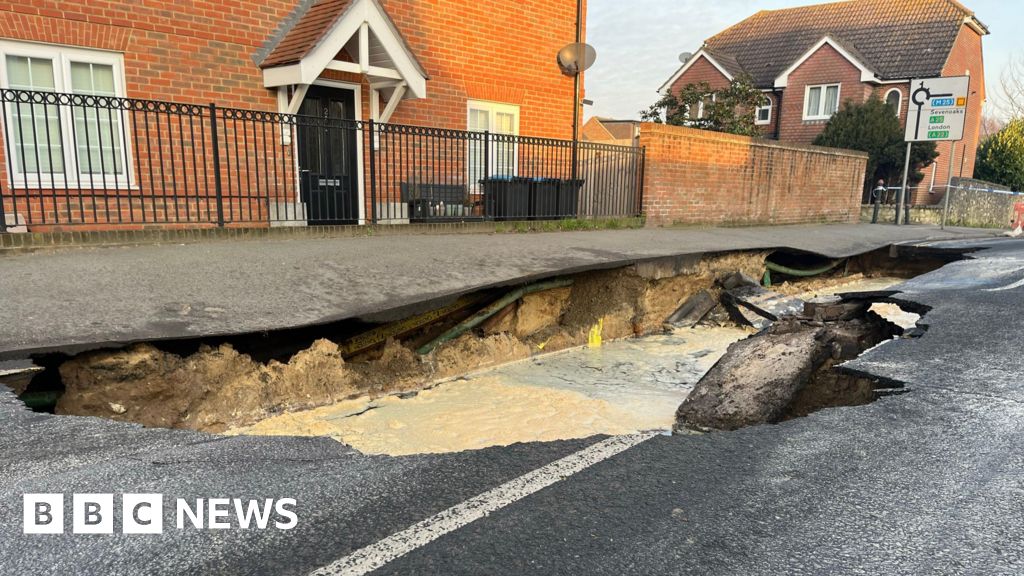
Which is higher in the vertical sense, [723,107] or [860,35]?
[860,35]

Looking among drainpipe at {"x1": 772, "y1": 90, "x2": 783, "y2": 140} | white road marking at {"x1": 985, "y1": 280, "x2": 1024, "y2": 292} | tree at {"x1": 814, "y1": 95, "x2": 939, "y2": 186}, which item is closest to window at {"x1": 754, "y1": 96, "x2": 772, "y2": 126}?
drainpipe at {"x1": 772, "y1": 90, "x2": 783, "y2": 140}

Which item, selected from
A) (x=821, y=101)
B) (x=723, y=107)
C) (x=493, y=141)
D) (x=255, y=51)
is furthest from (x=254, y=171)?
(x=821, y=101)

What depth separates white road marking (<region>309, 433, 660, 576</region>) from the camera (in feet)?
7.08

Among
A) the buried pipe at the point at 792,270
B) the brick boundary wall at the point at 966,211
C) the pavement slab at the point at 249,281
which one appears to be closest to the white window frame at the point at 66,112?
the pavement slab at the point at 249,281

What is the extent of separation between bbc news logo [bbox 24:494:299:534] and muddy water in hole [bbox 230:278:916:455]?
155cm

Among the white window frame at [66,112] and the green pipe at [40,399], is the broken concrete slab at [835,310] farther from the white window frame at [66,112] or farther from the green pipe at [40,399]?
the white window frame at [66,112]

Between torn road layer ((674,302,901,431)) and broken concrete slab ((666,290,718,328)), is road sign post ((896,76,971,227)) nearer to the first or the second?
broken concrete slab ((666,290,718,328))

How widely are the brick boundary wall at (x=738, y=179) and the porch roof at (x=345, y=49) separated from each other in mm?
5386

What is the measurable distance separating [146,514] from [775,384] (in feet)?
12.4

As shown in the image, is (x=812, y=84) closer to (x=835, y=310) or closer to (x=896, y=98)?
(x=896, y=98)

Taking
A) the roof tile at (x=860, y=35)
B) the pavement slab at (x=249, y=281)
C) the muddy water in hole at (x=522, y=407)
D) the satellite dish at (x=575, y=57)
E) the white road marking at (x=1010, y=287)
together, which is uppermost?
the roof tile at (x=860, y=35)

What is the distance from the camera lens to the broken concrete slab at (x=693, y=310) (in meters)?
8.57

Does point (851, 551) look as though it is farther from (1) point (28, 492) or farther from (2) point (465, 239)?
(2) point (465, 239)

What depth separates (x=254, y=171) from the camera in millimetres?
9383
